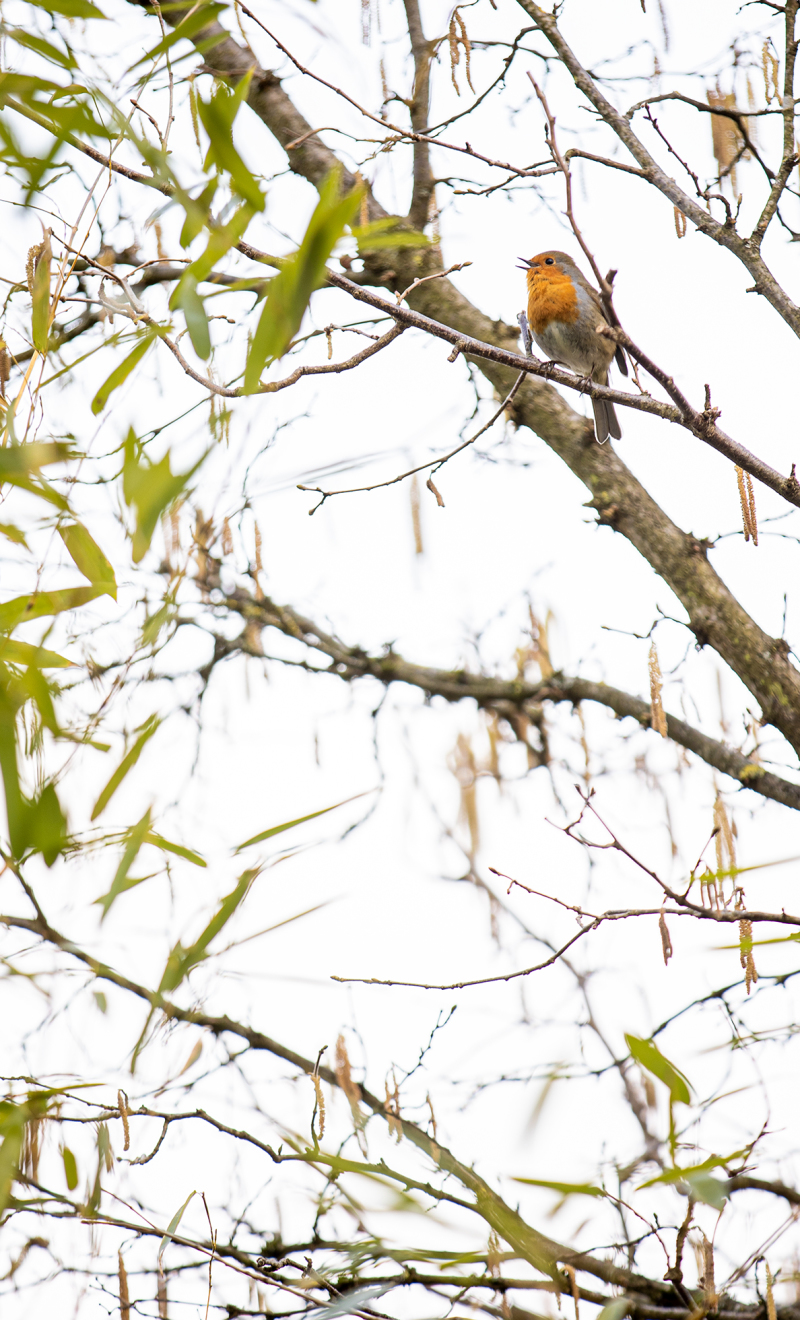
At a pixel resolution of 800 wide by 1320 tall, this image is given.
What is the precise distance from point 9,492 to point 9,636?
0.10 meters

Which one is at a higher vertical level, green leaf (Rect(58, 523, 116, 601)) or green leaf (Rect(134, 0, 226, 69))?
green leaf (Rect(134, 0, 226, 69))

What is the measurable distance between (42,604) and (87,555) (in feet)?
0.16

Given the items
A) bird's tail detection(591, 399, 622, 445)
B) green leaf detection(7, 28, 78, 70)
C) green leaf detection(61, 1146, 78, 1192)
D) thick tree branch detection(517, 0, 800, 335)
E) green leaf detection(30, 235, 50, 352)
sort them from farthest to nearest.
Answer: bird's tail detection(591, 399, 622, 445), thick tree branch detection(517, 0, 800, 335), green leaf detection(61, 1146, 78, 1192), green leaf detection(30, 235, 50, 352), green leaf detection(7, 28, 78, 70)

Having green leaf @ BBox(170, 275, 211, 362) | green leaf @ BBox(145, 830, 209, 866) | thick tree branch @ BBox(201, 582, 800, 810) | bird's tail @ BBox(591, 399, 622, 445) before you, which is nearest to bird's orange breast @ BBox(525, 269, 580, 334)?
bird's tail @ BBox(591, 399, 622, 445)

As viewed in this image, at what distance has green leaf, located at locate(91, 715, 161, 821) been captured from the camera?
55 cm

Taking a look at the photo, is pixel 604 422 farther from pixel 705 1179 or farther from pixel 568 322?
pixel 705 1179

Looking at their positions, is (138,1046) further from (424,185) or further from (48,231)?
(424,185)

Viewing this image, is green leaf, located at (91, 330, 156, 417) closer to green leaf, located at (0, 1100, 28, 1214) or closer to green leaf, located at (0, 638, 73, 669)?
green leaf, located at (0, 638, 73, 669)

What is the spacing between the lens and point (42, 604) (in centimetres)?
63

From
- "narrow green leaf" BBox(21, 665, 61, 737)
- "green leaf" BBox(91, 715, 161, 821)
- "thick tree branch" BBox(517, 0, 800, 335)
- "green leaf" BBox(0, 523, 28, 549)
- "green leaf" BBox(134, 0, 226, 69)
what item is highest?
"thick tree branch" BBox(517, 0, 800, 335)

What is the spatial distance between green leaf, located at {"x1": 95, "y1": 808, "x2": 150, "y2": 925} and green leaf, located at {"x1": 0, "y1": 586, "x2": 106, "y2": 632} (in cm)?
14

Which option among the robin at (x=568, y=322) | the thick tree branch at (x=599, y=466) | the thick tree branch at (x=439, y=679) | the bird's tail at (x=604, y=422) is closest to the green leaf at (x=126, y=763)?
the thick tree branch at (x=599, y=466)

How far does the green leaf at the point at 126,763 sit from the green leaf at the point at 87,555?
14cm

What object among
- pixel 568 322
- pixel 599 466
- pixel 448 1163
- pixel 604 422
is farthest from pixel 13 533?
pixel 568 322
